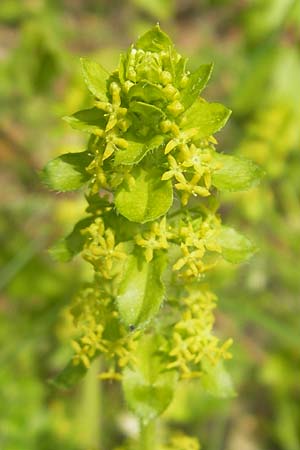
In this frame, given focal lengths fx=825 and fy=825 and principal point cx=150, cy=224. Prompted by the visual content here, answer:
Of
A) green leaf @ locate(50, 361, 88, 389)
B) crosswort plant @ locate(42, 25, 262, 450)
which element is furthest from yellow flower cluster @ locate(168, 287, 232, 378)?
green leaf @ locate(50, 361, 88, 389)

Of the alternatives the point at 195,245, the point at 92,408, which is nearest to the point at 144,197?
the point at 195,245

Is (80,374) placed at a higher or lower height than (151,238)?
lower

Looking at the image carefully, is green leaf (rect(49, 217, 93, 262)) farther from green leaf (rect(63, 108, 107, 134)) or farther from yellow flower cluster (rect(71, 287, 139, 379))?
green leaf (rect(63, 108, 107, 134))

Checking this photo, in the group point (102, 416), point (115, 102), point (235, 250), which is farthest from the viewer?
point (102, 416)

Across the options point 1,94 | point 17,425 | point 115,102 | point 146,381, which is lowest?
point 146,381

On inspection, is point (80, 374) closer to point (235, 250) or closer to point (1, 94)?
point (235, 250)

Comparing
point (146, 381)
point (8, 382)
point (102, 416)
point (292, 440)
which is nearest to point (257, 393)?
point (292, 440)
